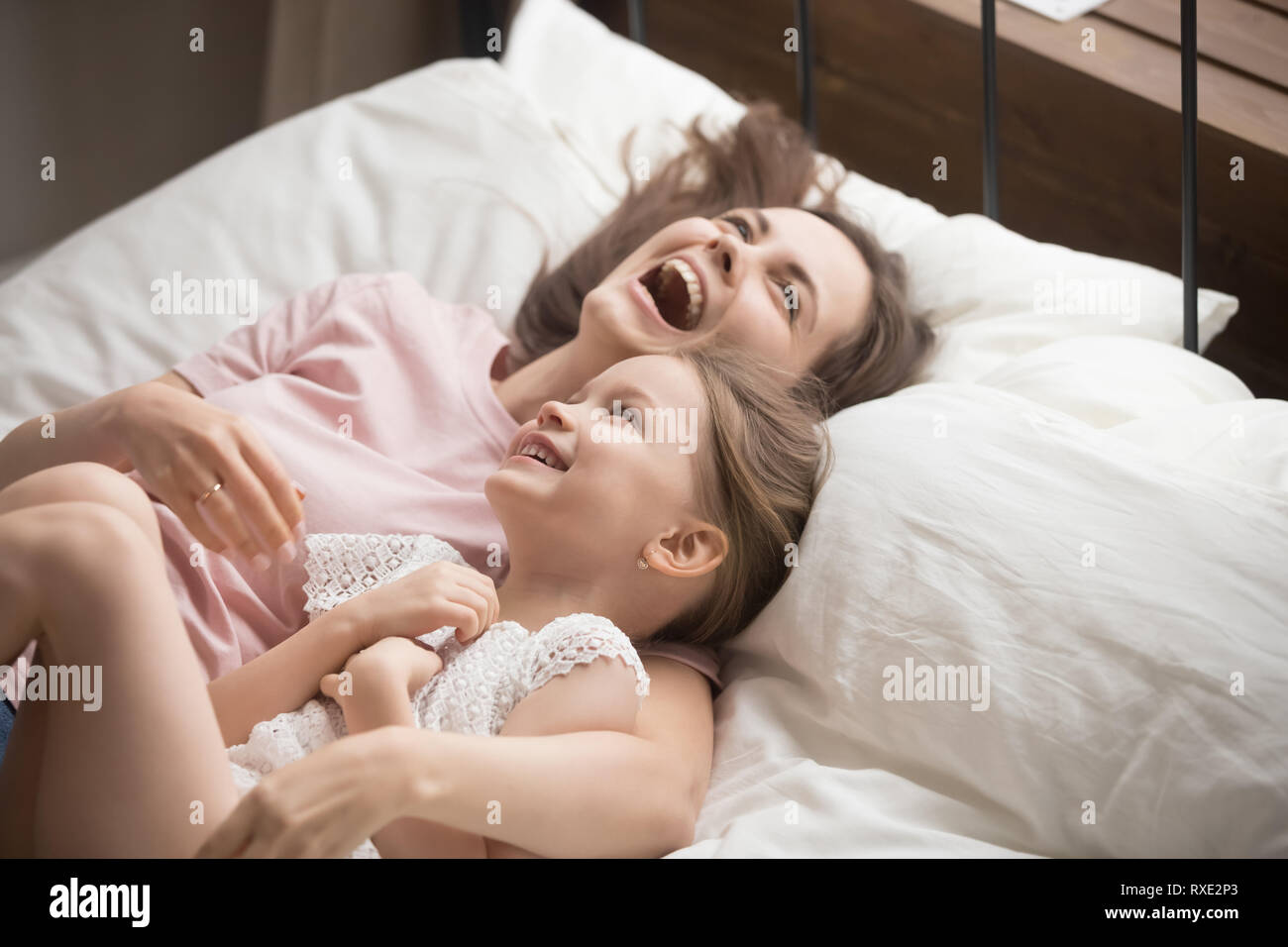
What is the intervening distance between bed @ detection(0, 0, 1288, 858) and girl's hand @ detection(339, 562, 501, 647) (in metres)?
0.25

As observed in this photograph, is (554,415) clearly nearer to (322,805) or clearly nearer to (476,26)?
(322,805)

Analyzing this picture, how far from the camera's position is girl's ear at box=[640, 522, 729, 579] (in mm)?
1058

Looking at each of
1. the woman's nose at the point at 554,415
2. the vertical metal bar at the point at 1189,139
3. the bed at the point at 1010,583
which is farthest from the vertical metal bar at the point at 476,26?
the woman's nose at the point at 554,415

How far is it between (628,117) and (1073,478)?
1.01 meters

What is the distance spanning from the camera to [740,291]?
4.28 ft

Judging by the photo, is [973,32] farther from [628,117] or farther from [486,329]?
[486,329]

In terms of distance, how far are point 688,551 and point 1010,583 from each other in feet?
0.90

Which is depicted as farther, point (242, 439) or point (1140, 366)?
point (1140, 366)

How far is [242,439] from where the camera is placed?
0.99 metres

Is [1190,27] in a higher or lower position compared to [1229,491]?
higher

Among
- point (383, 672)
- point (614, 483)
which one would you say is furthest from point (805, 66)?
point (383, 672)

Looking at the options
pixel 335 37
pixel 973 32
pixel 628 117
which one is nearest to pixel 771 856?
pixel 628 117
